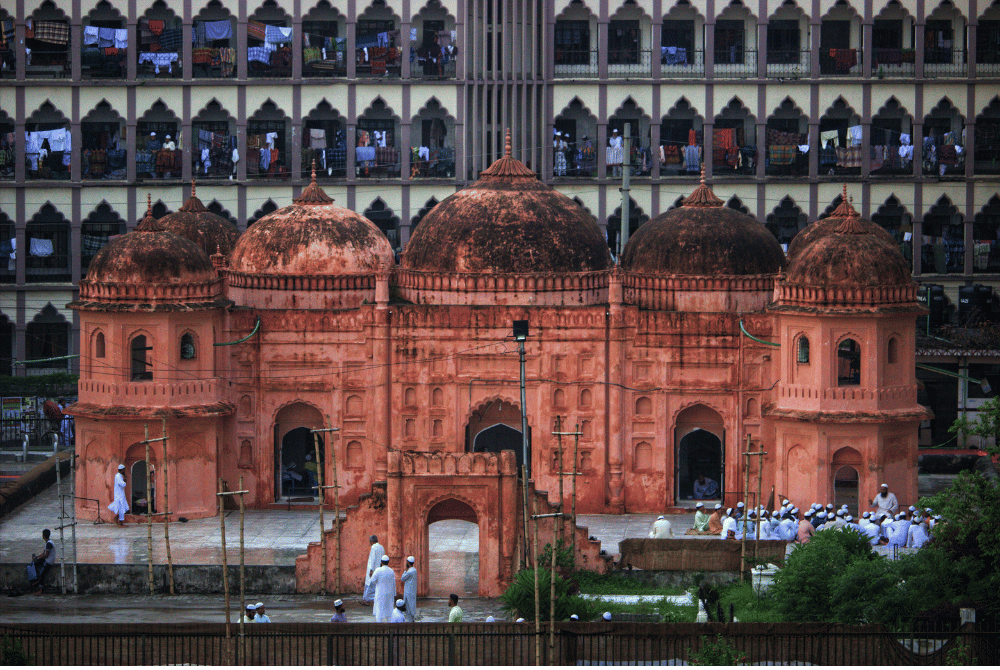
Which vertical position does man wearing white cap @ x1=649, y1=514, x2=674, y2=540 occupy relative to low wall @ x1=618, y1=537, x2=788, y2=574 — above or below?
above

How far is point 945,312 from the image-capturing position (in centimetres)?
5294

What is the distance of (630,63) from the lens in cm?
5372

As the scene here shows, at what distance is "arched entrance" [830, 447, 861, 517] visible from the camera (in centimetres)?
3697

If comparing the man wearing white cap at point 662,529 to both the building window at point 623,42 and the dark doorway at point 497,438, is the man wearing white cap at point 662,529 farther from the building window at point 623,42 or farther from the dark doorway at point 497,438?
the building window at point 623,42

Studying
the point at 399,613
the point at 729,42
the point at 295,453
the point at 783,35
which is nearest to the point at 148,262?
the point at 295,453

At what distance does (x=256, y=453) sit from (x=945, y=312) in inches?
850

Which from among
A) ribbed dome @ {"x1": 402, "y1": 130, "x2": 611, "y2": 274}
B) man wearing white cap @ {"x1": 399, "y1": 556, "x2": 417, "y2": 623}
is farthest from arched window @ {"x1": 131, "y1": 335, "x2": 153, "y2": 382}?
man wearing white cap @ {"x1": 399, "y1": 556, "x2": 417, "y2": 623}

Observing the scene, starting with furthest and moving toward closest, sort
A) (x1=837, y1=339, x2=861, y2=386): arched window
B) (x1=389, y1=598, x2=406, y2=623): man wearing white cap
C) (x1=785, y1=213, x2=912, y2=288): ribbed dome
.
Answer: (x1=837, y1=339, x2=861, y2=386): arched window
(x1=785, y1=213, x2=912, y2=288): ribbed dome
(x1=389, y1=598, x2=406, y2=623): man wearing white cap

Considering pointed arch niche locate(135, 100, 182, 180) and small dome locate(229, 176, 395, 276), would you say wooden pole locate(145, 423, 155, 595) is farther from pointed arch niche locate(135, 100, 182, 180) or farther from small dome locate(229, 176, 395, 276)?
pointed arch niche locate(135, 100, 182, 180)

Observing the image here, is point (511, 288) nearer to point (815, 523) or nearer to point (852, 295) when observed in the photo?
point (852, 295)

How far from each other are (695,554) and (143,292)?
1175 centimetres

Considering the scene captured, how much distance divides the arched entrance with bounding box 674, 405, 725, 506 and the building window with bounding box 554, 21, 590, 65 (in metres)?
16.7

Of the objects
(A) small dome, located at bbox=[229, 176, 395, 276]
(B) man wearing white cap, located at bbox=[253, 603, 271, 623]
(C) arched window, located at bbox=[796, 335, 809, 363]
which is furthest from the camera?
(A) small dome, located at bbox=[229, 176, 395, 276]

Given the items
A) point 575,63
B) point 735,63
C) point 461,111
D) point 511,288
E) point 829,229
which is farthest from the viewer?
point 575,63
